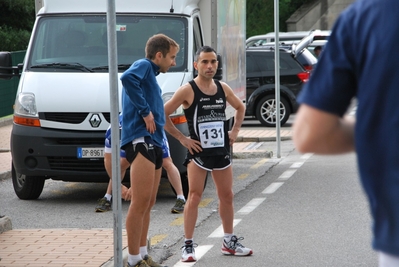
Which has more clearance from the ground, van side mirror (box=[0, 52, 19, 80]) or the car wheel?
van side mirror (box=[0, 52, 19, 80])

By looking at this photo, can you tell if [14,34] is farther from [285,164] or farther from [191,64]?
[191,64]

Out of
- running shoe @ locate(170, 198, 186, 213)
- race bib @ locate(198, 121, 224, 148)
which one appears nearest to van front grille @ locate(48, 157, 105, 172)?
running shoe @ locate(170, 198, 186, 213)

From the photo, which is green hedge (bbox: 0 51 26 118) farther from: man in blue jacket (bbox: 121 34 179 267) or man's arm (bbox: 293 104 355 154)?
man's arm (bbox: 293 104 355 154)

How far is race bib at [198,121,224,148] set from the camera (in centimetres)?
750

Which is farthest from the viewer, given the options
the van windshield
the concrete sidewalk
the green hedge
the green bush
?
the green bush

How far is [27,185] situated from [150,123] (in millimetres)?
4564

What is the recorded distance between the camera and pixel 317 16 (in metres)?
50.1

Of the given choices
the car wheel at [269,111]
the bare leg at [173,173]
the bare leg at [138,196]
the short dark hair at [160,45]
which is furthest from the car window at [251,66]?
the bare leg at [138,196]

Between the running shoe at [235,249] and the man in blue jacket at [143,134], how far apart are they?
2.99 ft

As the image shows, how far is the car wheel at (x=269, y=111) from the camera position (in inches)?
824

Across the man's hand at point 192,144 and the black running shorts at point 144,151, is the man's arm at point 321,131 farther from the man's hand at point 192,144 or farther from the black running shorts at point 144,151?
the man's hand at point 192,144

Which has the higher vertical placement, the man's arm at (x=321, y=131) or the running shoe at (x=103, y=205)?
the man's arm at (x=321, y=131)

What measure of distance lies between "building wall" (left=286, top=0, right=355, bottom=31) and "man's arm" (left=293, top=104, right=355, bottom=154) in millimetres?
47739

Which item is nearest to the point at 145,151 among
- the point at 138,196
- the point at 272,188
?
the point at 138,196
